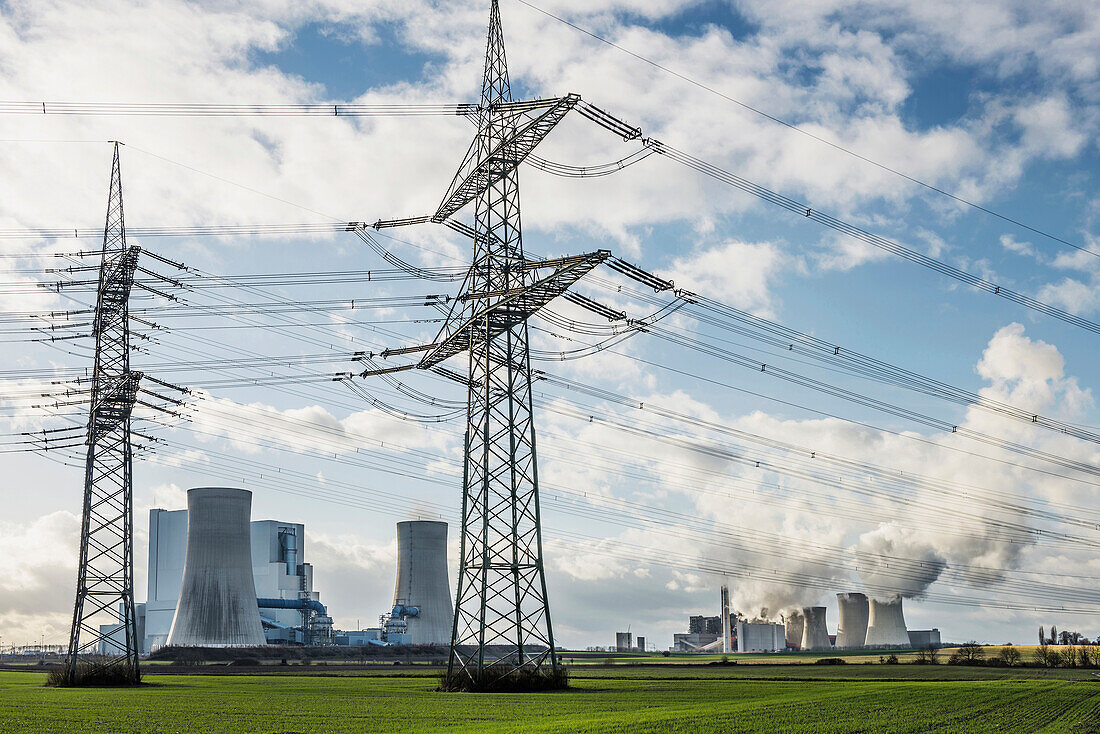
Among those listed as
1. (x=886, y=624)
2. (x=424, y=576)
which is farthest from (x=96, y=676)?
(x=886, y=624)

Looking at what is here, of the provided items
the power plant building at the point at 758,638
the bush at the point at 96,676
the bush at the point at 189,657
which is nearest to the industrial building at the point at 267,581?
the bush at the point at 189,657

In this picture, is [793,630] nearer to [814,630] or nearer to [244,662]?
[814,630]

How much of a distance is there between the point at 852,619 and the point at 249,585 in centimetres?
9667

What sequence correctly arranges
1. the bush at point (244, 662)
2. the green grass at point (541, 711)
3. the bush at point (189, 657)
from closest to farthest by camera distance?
the green grass at point (541, 711), the bush at point (244, 662), the bush at point (189, 657)

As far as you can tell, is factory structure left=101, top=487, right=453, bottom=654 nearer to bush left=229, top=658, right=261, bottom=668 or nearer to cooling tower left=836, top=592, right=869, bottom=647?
bush left=229, top=658, right=261, bottom=668

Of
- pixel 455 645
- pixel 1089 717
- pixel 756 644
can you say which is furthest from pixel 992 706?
pixel 756 644

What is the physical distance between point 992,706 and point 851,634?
12043 centimetres

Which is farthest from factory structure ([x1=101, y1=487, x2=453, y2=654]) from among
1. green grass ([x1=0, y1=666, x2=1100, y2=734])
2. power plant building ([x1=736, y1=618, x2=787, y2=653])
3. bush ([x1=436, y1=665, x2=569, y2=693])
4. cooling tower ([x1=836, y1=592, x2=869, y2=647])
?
power plant building ([x1=736, y1=618, x2=787, y2=653])

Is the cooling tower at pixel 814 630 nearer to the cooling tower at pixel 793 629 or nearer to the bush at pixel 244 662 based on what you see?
the cooling tower at pixel 793 629

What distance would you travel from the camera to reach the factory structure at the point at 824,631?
137 metres

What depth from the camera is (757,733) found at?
60.8 feet

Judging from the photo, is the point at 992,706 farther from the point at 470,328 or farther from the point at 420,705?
the point at 470,328

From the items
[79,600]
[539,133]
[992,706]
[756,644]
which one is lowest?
[756,644]

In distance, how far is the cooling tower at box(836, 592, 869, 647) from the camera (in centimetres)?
14075
